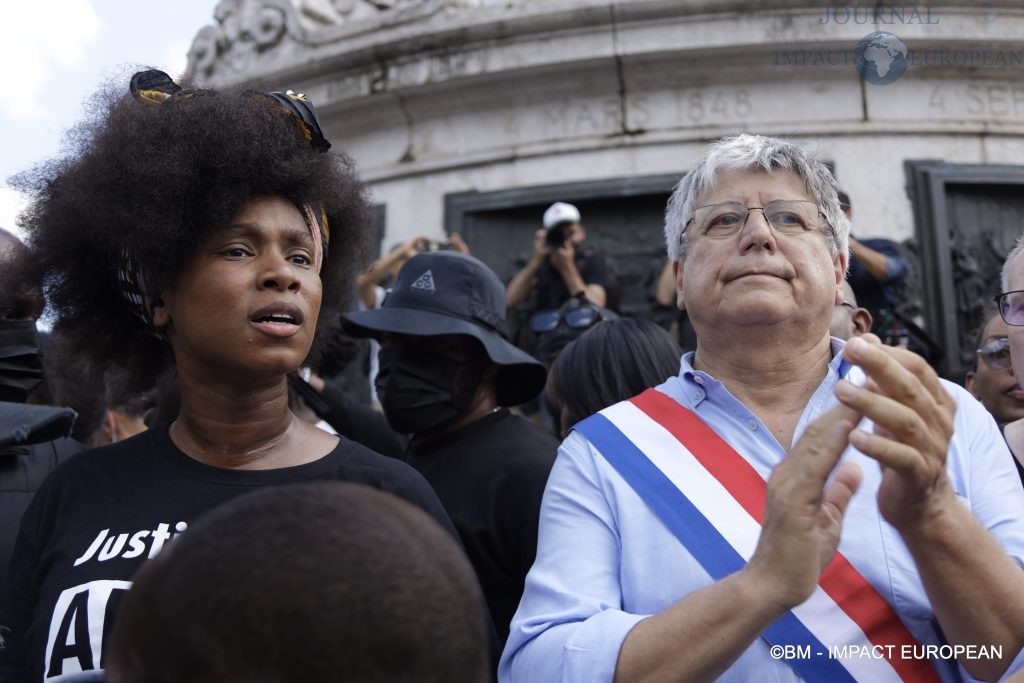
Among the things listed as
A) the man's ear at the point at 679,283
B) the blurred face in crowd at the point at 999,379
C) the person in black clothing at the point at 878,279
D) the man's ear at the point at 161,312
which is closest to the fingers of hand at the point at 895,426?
the man's ear at the point at 679,283

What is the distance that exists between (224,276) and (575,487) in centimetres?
94

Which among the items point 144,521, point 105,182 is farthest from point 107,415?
point 144,521

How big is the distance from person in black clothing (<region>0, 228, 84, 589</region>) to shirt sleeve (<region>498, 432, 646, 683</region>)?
1408 mm

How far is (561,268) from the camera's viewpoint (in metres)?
6.41

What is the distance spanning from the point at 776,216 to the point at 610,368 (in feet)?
3.34

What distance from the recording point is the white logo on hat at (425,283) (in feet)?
12.5

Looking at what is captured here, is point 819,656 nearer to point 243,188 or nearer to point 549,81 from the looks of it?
point 243,188

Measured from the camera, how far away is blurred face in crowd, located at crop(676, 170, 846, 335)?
256 centimetres

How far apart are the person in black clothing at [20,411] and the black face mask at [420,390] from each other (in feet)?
3.28

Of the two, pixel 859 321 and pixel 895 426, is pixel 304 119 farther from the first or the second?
pixel 859 321

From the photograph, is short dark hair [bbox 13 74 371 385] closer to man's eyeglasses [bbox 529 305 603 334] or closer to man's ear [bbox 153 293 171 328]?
man's ear [bbox 153 293 171 328]

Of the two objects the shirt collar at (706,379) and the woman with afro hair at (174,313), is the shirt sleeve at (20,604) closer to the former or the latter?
the woman with afro hair at (174,313)

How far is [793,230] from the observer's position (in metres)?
2.69

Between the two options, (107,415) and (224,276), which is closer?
(224,276)
